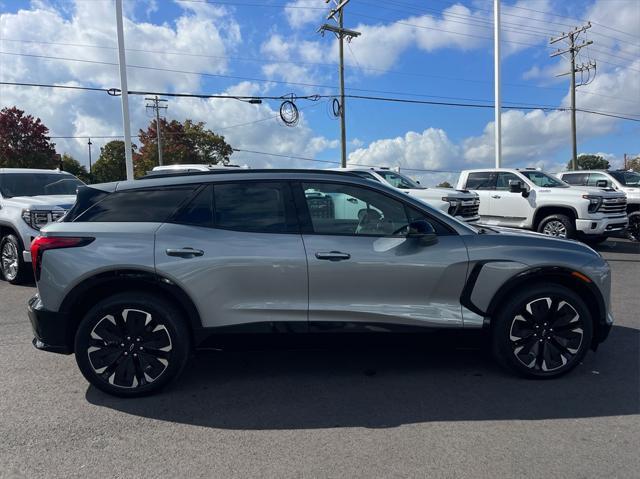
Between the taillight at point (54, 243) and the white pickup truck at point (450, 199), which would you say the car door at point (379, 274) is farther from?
the white pickup truck at point (450, 199)

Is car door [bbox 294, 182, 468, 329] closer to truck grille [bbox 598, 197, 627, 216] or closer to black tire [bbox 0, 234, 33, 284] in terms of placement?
black tire [bbox 0, 234, 33, 284]

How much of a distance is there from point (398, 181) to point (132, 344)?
984 cm

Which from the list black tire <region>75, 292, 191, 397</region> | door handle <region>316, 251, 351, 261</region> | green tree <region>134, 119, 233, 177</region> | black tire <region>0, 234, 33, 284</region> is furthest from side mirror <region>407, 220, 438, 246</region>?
green tree <region>134, 119, 233, 177</region>

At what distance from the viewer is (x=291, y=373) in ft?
13.8

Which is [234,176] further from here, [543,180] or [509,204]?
[543,180]

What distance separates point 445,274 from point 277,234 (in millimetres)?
1348

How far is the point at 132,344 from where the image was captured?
367 centimetres

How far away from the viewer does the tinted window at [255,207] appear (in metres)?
3.78

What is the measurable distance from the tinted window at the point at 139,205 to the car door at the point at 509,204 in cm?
1006

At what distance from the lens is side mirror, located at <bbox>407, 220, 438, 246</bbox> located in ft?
12.1

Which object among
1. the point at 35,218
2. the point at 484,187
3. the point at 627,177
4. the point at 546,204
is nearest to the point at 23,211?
the point at 35,218

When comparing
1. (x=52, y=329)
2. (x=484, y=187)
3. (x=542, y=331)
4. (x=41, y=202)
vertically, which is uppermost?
(x=484, y=187)

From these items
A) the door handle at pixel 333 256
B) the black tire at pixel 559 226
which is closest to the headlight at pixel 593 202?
the black tire at pixel 559 226

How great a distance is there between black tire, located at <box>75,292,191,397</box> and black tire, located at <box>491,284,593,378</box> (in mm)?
2519
